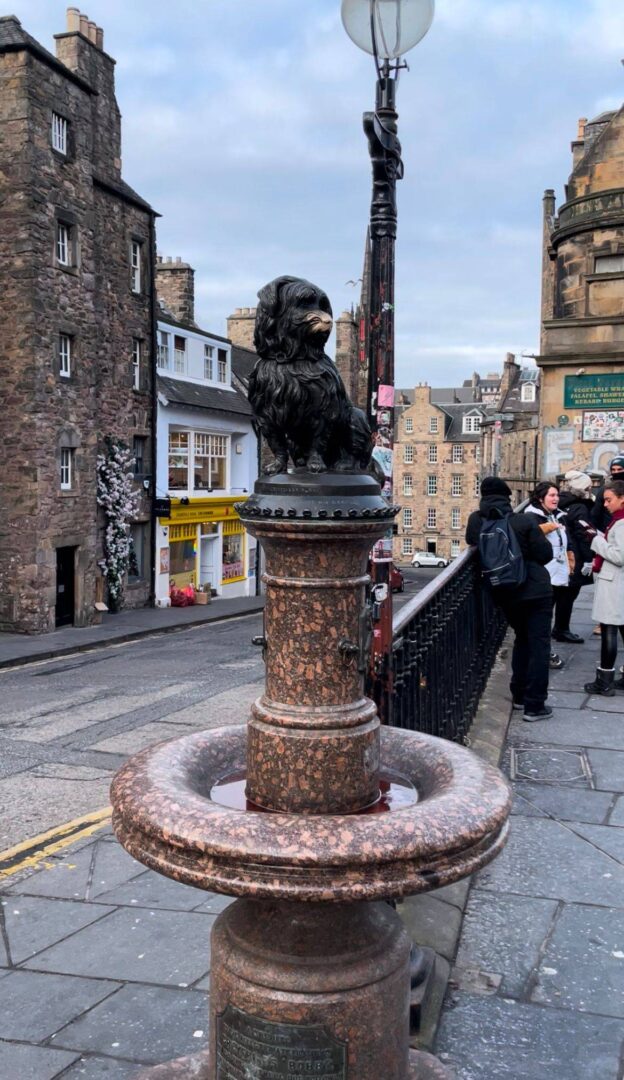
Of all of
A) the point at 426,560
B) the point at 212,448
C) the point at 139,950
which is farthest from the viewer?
the point at 426,560

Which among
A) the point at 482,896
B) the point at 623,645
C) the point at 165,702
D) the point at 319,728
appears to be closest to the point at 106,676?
the point at 165,702

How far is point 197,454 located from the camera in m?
32.6

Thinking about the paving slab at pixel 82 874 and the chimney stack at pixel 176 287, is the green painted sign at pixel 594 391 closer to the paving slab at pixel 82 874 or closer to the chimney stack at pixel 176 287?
the paving slab at pixel 82 874

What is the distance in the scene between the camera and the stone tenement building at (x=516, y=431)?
49438mm

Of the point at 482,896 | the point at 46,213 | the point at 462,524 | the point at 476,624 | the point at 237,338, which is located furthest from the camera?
Answer: the point at 462,524

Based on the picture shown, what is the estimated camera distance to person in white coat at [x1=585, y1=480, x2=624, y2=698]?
7.40m

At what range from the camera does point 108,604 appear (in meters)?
27.4

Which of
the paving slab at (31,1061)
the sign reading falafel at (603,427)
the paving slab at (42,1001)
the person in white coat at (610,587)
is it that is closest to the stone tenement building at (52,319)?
the sign reading falafel at (603,427)

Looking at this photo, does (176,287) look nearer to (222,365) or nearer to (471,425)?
(222,365)

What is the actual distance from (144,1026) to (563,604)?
284 inches

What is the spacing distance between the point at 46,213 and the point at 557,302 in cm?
1397

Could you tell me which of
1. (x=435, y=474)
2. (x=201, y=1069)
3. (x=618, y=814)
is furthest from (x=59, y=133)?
(x=435, y=474)

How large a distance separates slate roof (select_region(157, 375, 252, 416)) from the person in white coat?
23.9m

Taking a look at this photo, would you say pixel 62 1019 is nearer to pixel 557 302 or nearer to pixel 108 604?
pixel 557 302
